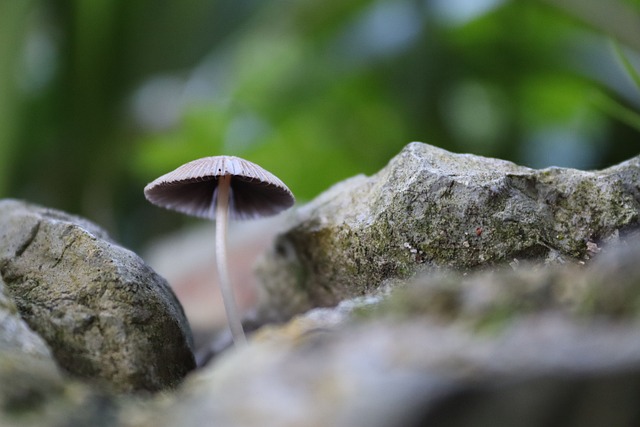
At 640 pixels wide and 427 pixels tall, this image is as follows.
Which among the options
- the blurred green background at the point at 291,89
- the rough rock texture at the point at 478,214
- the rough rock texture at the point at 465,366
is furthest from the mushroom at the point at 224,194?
the blurred green background at the point at 291,89

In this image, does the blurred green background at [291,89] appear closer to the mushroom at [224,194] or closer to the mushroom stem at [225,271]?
the mushroom at [224,194]

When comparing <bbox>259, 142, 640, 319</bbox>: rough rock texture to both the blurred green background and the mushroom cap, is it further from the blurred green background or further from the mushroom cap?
the blurred green background

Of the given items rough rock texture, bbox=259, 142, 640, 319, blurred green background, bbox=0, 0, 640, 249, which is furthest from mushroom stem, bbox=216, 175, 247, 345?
blurred green background, bbox=0, 0, 640, 249

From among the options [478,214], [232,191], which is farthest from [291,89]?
[478,214]

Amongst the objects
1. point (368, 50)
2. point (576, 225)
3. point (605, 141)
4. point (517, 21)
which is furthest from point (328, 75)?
point (576, 225)

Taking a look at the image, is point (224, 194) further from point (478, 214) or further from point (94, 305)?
point (478, 214)

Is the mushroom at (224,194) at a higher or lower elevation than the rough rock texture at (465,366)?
higher
